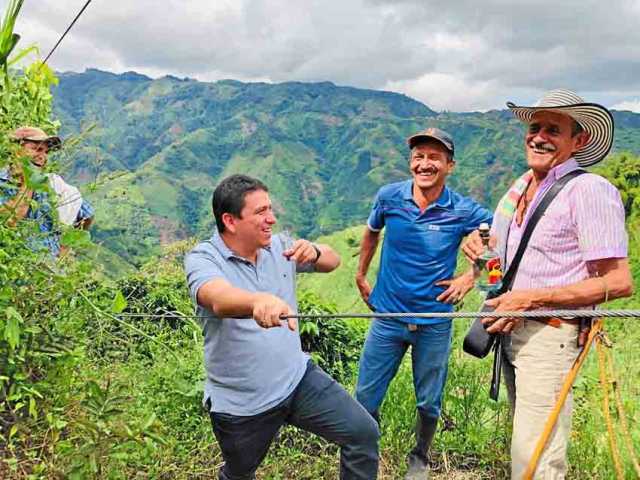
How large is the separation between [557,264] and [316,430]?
1435 mm

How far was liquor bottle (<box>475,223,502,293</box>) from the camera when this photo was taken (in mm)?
3186

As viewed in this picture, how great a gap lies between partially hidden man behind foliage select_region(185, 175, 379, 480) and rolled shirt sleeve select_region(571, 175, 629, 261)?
1.36m

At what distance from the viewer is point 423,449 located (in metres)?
4.00

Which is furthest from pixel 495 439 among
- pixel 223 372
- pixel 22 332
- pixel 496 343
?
pixel 22 332

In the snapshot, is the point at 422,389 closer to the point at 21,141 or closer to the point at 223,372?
the point at 223,372

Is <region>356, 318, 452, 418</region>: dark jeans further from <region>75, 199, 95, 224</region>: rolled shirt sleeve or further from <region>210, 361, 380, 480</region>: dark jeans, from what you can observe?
<region>75, 199, 95, 224</region>: rolled shirt sleeve

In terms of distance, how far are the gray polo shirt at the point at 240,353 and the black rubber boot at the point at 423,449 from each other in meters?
1.29

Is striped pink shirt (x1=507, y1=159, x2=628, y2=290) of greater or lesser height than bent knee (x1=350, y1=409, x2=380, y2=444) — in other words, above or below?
above

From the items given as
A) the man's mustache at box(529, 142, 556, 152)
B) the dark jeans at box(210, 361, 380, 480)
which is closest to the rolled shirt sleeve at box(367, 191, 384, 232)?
the man's mustache at box(529, 142, 556, 152)

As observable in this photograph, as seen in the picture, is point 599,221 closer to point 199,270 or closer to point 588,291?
point 588,291

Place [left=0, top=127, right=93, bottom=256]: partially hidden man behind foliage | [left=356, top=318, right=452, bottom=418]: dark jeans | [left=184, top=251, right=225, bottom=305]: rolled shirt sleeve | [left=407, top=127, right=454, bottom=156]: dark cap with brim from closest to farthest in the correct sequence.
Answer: [left=0, top=127, right=93, bottom=256]: partially hidden man behind foliage < [left=184, top=251, right=225, bottom=305]: rolled shirt sleeve < [left=356, top=318, right=452, bottom=418]: dark jeans < [left=407, top=127, right=454, bottom=156]: dark cap with brim

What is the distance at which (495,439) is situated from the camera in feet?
13.3

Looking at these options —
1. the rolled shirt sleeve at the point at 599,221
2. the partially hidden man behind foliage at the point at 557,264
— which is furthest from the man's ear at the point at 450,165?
the rolled shirt sleeve at the point at 599,221

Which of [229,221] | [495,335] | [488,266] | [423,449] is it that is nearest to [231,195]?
[229,221]
